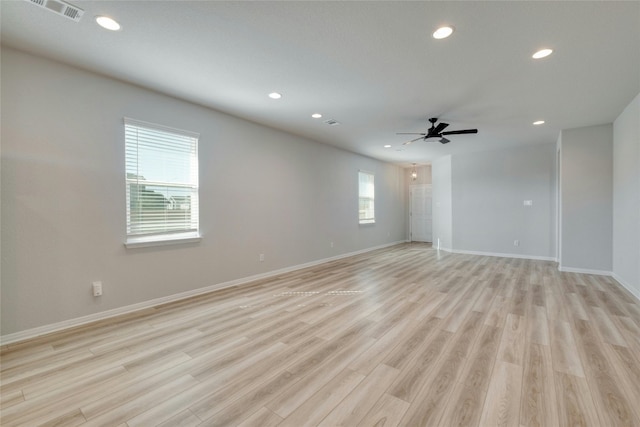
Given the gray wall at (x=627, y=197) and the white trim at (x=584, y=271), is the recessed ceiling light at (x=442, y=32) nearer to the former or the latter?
the gray wall at (x=627, y=197)

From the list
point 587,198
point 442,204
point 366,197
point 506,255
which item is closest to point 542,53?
point 587,198

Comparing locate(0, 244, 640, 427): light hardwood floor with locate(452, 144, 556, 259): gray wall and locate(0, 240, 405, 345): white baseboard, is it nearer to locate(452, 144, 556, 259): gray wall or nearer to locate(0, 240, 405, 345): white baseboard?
locate(0, 240, 405, 345): white baseboard

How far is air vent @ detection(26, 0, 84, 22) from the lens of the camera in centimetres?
204

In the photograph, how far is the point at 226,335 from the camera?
2699 mm

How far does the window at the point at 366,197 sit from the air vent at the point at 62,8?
627 centimetres

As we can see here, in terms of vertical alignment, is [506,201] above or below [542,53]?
below

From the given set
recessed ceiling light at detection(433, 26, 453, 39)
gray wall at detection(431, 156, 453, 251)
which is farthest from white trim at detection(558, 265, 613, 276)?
recessed ceiling light at detection(433, 26, 453, 39)

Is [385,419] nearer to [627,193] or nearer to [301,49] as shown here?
[301,49]

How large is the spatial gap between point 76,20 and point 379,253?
276 inches

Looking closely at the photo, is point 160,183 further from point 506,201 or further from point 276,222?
point 506,201

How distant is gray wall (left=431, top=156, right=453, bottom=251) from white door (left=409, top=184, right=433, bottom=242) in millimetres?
1252

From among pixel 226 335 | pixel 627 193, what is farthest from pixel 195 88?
pixel 627 193

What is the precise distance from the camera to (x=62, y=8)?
211cm

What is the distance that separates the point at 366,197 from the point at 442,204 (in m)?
2.34
